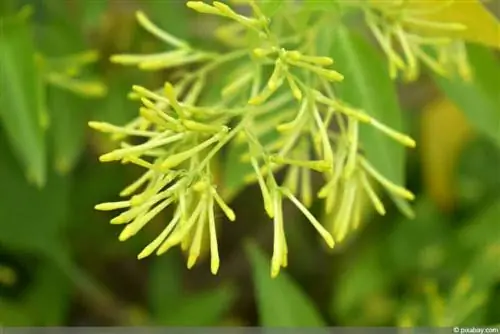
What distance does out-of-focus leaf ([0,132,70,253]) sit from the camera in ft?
2.39

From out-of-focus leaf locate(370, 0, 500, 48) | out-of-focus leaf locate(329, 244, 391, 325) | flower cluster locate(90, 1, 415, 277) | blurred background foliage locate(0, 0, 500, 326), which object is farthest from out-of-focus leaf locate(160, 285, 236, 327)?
out-of-focus leaf locate(370, 0, 500, 48)

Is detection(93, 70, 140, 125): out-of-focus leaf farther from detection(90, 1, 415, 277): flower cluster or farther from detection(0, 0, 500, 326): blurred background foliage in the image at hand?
detection(90, 1, 415, 277): flower cluster

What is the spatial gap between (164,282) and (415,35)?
0.41m

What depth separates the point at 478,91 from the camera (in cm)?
63

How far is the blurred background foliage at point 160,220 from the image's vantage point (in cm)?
64

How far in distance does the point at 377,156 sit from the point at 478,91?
12cm

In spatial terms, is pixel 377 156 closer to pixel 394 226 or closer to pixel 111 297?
pixel 394 226

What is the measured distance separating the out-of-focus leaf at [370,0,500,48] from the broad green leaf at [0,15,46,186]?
231 millimetres

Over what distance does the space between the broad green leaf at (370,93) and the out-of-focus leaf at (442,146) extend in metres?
0.30

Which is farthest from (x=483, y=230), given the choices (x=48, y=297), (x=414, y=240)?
(x=48, y=297)

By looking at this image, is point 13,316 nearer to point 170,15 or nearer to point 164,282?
point 164,282

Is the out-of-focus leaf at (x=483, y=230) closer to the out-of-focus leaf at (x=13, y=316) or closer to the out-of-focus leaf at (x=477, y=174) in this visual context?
the out-of-focus leaf at (x=477, y=174)

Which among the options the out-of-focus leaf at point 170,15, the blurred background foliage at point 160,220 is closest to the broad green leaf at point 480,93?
the blurred background foliage at point 160,220

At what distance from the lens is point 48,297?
2.62ft
